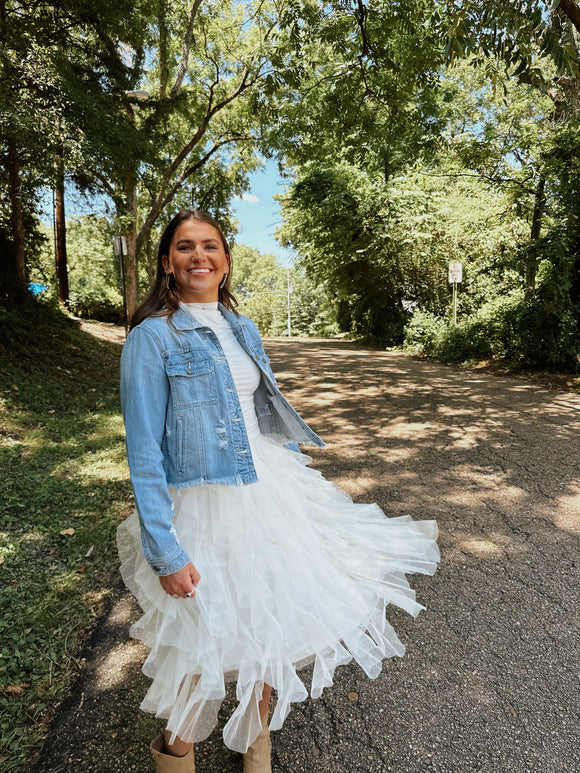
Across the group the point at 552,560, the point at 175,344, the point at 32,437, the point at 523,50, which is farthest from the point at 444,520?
the point at 32,437

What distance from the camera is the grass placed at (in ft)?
6.84

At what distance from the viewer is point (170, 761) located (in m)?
1.48

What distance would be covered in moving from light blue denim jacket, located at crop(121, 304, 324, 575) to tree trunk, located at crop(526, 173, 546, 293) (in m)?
9.51

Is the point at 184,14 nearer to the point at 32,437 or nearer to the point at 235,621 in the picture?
the point at 32,437

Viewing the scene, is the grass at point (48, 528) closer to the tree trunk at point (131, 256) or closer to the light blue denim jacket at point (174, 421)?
the light blue denim jacket at point (174, 421)

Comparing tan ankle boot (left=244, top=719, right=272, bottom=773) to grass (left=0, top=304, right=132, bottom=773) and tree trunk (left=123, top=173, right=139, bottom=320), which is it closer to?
grass (left=0, top=304, right=132, bottom=773)

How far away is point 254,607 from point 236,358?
82cm

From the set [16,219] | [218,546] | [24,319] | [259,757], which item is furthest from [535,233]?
[259,757]

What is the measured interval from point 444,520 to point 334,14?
7.83 metres

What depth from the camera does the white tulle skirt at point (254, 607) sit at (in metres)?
1.36

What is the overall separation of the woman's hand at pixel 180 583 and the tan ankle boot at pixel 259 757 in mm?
704

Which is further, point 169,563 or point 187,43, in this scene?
point 187,43

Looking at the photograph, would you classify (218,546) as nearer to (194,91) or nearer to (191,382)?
(191,382)

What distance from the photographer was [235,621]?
1369 millimetres
